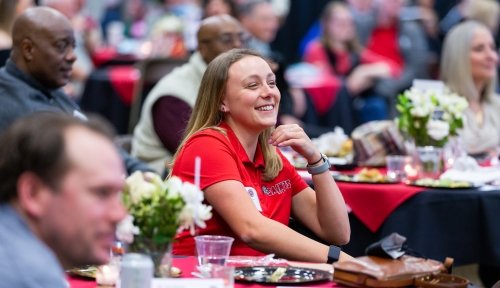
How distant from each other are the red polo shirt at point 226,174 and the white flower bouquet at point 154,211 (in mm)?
901

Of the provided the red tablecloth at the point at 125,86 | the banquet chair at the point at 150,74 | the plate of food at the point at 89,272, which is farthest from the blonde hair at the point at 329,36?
the plate of food at the point at 89,272

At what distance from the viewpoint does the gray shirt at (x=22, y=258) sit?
6.43 feet

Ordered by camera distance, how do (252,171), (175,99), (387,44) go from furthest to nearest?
(387,44) < (175,99) < (252,171)

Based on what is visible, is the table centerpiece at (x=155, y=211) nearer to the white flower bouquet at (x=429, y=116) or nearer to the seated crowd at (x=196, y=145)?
the seated crowd at (x=196, y=145)

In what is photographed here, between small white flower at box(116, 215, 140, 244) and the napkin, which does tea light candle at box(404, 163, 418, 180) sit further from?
small white flower at box(116, 215, 140, 244)

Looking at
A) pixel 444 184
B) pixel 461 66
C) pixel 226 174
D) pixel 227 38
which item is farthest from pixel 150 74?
Answer: pixel 226 174

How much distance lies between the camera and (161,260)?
266 cm

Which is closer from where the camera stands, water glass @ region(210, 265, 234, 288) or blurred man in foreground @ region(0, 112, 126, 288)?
blurred man in foreground @ region(0, 112, 126, 288)

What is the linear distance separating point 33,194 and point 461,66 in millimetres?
4995

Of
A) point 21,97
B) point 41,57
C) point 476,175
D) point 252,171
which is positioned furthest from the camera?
point 476,175

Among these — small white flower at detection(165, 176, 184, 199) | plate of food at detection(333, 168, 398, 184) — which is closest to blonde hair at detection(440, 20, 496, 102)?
plate of food at detection(333, 168, 398, 184)

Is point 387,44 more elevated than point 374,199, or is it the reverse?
point 387,44

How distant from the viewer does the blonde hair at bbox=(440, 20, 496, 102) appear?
6.56m

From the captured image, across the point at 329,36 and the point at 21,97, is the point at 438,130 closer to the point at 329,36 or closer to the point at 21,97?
the point at 21,97
